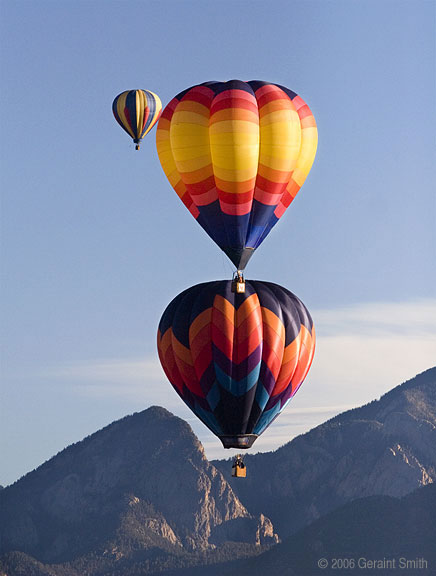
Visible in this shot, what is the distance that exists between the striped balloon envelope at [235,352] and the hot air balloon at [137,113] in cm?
5689

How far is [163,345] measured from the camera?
90.2 m

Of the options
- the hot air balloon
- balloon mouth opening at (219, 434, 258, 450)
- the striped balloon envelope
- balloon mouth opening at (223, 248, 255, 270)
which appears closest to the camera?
the striped balloon envelope

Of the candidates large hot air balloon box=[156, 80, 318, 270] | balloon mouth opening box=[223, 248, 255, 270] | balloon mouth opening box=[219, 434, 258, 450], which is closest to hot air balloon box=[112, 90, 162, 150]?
large hot air balloon box=[156, 80, 318, 270]

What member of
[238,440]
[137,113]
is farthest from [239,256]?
[137,113]

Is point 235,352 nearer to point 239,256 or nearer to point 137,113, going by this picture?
point 239,256

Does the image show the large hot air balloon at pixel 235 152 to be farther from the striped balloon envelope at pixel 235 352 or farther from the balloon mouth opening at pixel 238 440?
the balloon mouth opening at pixel 238 440

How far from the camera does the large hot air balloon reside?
87062 millimetres

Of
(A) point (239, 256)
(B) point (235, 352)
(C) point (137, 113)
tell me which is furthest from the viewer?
(C) point (137, 113)

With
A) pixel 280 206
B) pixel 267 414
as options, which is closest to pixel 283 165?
pixel 280 206

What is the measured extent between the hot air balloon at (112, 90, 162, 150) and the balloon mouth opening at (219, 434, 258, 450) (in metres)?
61.3

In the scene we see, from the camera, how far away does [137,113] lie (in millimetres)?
143750

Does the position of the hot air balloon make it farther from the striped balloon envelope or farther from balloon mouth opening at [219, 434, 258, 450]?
balloon mouth opening at [219, 434, 258, 450]

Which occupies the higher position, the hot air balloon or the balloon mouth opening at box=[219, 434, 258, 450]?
the hot air balloon

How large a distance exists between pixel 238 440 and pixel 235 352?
5.40 m
